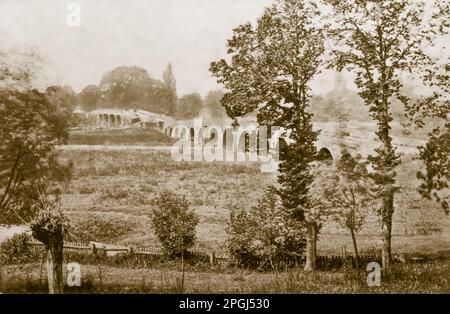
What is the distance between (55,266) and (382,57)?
9.25 m

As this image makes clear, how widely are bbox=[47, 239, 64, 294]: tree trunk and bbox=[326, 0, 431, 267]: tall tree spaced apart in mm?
7706

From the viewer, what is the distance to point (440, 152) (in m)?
13.7

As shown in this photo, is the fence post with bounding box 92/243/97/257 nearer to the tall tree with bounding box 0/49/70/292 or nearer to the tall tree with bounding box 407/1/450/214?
the tall tree with bounding box 0/49/70/292

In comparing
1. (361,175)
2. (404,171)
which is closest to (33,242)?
(361,175)

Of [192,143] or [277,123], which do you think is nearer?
[277,123]

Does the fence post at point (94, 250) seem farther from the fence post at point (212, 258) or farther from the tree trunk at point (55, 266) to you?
the fence post at point (212, 258)

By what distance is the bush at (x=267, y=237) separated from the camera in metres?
13.4

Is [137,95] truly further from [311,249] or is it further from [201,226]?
[311,249]

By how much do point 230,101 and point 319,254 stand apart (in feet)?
16.1

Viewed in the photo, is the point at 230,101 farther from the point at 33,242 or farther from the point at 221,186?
Answer: the point at 33,242

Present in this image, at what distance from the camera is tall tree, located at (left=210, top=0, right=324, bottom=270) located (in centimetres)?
1323

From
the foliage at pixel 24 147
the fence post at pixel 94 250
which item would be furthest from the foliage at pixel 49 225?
the fence post at pixel 94 250

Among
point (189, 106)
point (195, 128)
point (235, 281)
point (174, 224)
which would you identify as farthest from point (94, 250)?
point (189, 106)

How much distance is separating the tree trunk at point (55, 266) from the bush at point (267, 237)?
4.54 metres
